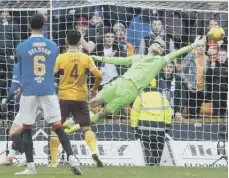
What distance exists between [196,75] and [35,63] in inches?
271

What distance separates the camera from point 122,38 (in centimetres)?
1741

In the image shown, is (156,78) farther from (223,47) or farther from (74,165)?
(74,165)

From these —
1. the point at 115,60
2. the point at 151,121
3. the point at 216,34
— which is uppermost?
the point at 216,34

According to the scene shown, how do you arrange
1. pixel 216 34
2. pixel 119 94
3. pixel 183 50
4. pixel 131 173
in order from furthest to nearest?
Answer: pixel 216 34 → pixel 119 94 → pixel 183 50 → pixel 131 173

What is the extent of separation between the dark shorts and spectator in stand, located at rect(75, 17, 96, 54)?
365 cm

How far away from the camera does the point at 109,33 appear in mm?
17281

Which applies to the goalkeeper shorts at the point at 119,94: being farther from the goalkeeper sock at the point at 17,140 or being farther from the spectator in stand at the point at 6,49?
the spectator in stand at the point at 6,49

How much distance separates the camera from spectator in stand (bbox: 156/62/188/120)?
1705 centimetres

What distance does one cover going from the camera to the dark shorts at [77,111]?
13.4 m

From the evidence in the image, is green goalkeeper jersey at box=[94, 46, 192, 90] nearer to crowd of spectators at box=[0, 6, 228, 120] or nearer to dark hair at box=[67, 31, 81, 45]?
dark hair at box=[67, 31, 81, 45]

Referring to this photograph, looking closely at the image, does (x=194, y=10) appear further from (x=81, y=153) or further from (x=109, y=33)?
(x=81, y=153)

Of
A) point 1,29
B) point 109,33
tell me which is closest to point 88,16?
point 109,33

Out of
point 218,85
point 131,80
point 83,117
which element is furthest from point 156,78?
point 83,117

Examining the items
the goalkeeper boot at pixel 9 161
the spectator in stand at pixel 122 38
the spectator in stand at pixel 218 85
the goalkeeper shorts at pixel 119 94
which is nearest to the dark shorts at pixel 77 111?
the goalkeeper shorts at pixel 119 94
